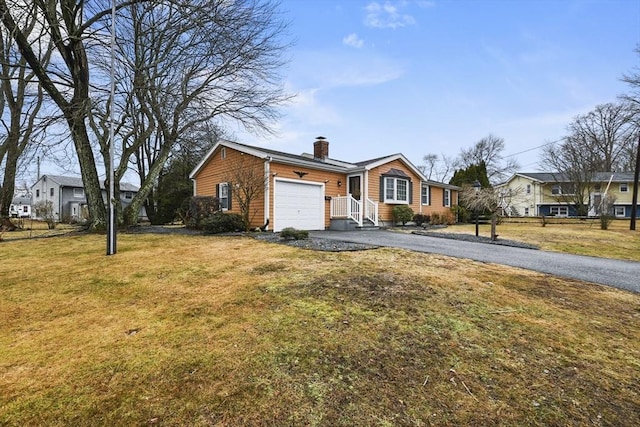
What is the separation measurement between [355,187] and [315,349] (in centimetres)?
1288

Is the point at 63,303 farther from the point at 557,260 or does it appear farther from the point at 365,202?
the point at 365,202

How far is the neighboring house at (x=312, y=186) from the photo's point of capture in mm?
12398

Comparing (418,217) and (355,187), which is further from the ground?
(355,187)

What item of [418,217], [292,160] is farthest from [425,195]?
[292,160]

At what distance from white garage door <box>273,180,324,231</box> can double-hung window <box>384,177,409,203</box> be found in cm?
384

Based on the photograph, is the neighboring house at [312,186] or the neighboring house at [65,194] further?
the neighboring house at [65,194]

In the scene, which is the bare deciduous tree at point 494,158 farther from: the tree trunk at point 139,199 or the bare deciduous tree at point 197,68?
the tree trunk at point 139,199

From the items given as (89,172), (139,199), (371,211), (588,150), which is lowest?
(371,211)

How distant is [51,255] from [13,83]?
16.9 meters

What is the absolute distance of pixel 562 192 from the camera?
111ft

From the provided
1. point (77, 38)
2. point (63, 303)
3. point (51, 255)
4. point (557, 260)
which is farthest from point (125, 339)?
point (77, 38)

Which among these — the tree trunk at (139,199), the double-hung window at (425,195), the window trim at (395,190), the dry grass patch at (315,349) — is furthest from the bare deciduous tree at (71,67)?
the double-hung window at (425,195)

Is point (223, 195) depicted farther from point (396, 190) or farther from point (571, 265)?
point (571, 265)

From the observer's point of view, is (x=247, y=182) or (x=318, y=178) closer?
(x=247, y=182)
